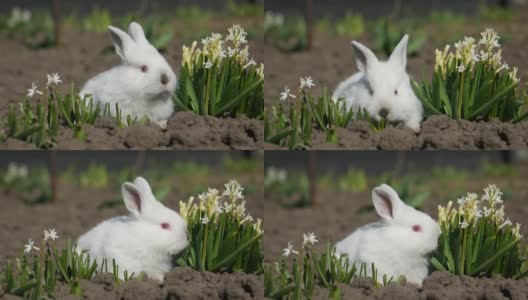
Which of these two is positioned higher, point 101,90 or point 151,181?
point 101,90

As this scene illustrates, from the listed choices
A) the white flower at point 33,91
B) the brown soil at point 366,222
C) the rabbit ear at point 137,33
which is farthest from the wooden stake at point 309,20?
the white flower at point 33,91

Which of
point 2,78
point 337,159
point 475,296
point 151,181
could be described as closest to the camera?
point 475,296

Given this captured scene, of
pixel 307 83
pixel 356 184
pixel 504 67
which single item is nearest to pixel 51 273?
pixel 307 83

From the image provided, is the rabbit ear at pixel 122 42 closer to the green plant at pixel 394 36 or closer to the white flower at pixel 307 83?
the white flower at pixel 307 83

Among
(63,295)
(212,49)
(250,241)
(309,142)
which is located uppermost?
(212,49)

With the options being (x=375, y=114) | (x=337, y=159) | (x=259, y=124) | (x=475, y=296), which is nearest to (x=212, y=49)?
(x=259, y=124)

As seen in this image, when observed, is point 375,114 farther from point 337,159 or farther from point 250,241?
point 337,159

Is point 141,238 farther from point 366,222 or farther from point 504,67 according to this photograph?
point 504,67

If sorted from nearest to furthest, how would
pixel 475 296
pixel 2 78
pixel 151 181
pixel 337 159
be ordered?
1. pixel 475 296
2. pixel 2 78
3. pixel 151 181
4. pixel 337 159

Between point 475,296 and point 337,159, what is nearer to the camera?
point 475,296
